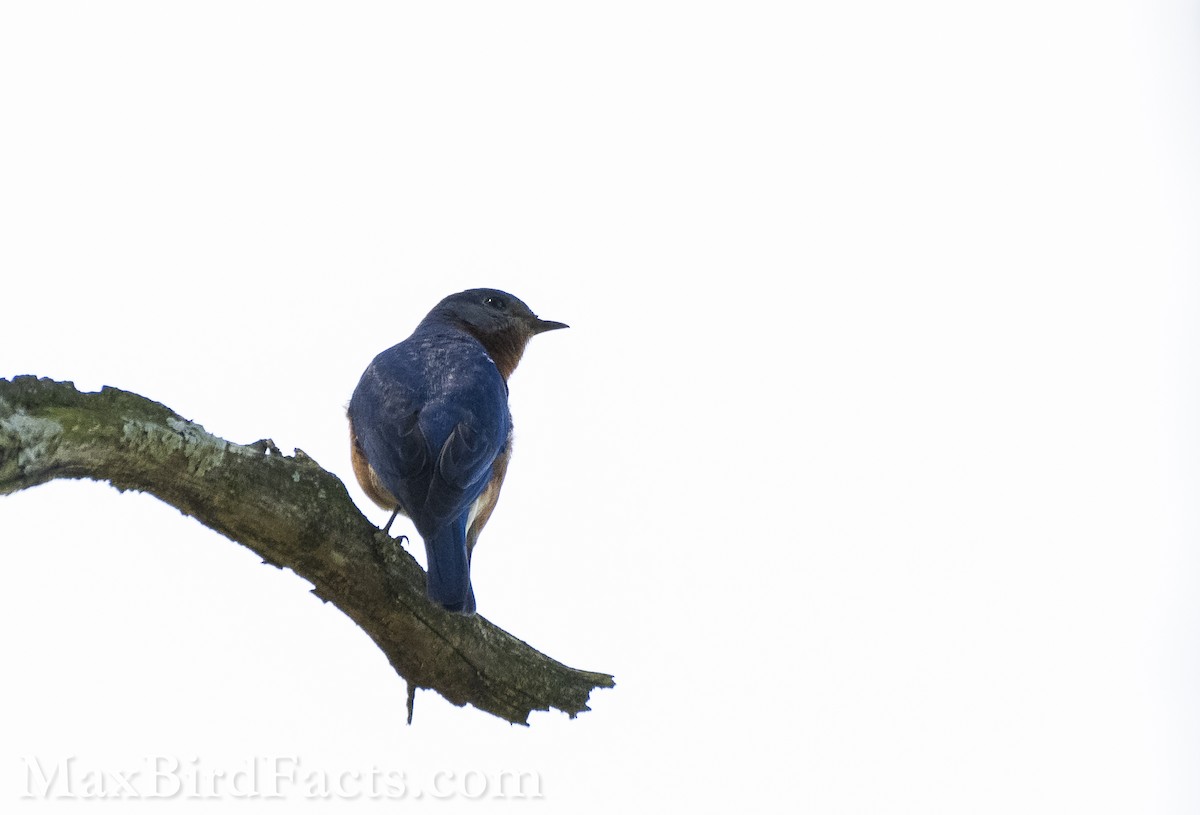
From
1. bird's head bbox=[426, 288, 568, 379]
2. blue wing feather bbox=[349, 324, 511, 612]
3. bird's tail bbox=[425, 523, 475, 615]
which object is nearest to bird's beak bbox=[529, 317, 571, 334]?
bird's head bbox=[426, 288, 568, 379]

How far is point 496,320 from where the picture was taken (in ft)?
27.8

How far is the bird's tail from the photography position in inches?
197

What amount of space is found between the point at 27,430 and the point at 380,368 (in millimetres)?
2906

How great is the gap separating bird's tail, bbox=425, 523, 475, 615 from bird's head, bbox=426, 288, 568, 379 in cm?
319

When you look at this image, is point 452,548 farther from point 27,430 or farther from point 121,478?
point 27,430

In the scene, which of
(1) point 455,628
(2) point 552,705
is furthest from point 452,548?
(2) point 552,705

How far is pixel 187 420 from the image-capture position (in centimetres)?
429

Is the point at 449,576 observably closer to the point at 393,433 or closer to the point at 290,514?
the point at 290,514

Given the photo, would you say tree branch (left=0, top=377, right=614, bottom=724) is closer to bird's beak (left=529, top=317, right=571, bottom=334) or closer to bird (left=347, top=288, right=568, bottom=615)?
bird (left=347, top=288, right=568, bottom=615)

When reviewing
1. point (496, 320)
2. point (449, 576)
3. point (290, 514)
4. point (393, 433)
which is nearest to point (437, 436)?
point (393, 433)

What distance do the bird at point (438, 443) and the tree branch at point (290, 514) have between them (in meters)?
0.21

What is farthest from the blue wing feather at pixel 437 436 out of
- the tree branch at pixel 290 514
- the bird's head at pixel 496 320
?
the bird's head at pixel 496 320

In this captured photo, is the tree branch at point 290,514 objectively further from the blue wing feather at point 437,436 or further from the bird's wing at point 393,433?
the bird's wing at point 393,433

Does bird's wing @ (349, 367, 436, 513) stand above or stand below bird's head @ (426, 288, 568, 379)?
below
